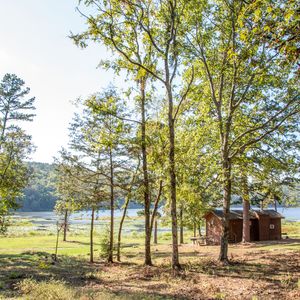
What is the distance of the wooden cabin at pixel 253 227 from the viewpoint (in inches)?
1373

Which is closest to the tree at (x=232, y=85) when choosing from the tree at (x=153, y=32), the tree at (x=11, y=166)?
the tree at (x=153, y=32)

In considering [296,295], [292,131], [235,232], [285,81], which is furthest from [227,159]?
[235,232]

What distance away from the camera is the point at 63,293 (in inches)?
340

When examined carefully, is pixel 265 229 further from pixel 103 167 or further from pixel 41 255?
pixel 41 255

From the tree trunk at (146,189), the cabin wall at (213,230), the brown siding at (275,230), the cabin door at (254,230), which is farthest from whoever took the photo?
the brown siding at (275,230)

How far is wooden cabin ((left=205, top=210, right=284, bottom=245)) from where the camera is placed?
34.9 meters

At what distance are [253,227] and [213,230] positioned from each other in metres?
4.35

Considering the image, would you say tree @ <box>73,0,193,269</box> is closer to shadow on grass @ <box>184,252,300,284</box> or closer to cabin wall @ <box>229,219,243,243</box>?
shadow on grass @ <box>184,252,300,284</box>

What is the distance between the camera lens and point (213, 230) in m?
35.7

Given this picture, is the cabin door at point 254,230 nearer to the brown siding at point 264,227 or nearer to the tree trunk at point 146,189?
the brown siding at point 264,227

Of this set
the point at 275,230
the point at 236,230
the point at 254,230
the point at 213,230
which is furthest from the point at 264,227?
the point at 213,230

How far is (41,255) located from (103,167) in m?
11.6

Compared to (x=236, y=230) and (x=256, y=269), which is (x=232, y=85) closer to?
(x=256, y=269)

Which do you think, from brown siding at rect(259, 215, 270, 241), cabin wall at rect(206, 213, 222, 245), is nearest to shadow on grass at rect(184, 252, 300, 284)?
cabin wall at rect(206, 213, 222, 245)
